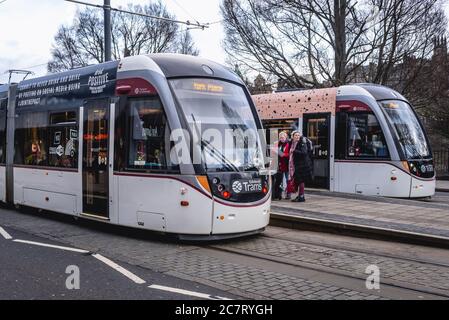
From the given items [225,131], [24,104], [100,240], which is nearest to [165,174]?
[225,131]

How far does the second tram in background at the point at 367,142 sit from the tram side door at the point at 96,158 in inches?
283

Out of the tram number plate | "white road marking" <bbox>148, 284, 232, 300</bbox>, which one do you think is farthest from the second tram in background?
"white road marking" <bbox>148, 284, 232, 300</bbox>

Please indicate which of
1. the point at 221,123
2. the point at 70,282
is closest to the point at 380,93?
the point at 221,123

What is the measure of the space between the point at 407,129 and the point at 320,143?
2344 millimetres

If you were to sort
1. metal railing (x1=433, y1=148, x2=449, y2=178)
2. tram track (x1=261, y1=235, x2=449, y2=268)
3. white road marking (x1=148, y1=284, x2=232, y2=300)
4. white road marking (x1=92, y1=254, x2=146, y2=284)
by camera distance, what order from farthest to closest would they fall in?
metal railing (x1=433, y1=148, x2=449, y2=178), tram track (x1=261, y1=235, x2=449, y2=268), white road marking (x1=92, y1=254, x2=146, y2=284), white road marking (x1=148, y1=284, x2=232, y2=300)

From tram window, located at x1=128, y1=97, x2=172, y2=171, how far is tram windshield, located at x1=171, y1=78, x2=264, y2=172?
0.44 meters

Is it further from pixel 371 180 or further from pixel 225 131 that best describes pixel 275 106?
pixel 225 131

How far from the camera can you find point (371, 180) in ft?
45.5

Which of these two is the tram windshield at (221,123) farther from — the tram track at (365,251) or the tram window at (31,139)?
the tram window at (31,139)

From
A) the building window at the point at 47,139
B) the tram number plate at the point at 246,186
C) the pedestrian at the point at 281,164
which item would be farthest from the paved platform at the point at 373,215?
the building window at the point at 47,139

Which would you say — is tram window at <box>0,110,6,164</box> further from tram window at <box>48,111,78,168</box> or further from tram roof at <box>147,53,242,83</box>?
tram roof at <box>147,53,242,83</box>

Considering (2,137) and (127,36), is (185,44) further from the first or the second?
(2,137)

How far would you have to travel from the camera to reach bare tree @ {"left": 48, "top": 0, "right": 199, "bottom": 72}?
140 feet

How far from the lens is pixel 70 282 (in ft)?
20.5
